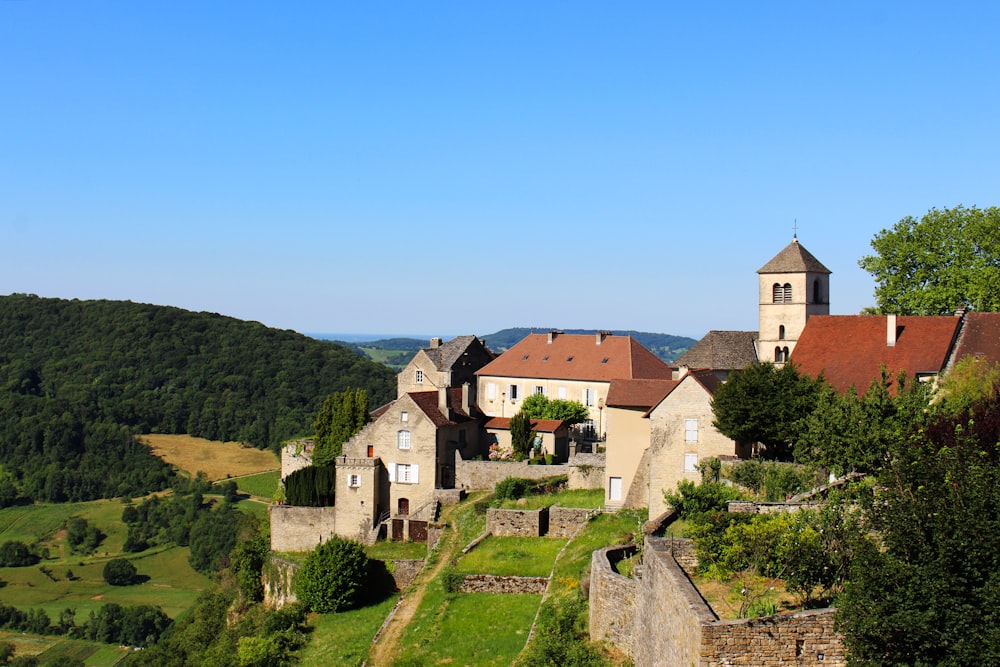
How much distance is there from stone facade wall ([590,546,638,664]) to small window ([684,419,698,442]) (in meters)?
11.9

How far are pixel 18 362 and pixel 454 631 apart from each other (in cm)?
14482

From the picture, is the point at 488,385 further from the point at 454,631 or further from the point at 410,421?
the point at 454,631

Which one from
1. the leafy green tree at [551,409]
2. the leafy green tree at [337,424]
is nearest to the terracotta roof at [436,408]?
the leafy green tree at [337,424]

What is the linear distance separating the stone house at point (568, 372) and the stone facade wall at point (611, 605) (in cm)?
3222

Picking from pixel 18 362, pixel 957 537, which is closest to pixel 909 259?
pixel 957 537

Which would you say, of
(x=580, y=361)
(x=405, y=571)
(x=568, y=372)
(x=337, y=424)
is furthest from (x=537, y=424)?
(x=405, y=571)

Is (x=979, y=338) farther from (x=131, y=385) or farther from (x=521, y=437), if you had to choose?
(x=131, y=385)

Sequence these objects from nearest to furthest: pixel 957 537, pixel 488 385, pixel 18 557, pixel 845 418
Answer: pixel 957 537, pixel 845 418, pixel 488 385, pixel 18 557

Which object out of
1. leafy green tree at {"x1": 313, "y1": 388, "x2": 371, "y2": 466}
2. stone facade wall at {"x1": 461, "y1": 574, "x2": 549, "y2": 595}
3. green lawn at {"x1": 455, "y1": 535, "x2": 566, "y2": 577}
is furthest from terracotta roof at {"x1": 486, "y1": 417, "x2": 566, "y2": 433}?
stone facade wall at {"x1": 461, "y1": 574, "x2": 549, "y2": 595}

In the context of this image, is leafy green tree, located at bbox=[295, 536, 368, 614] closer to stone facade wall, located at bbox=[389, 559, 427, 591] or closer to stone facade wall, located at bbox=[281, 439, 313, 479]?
stone facade wall, located at bbox=[389, 559, 427, 591]

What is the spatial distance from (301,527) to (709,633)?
35.2 metres

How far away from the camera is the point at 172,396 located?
5906 inches

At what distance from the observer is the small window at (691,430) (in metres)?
34.4

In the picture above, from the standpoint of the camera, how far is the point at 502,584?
31828 millimetres
